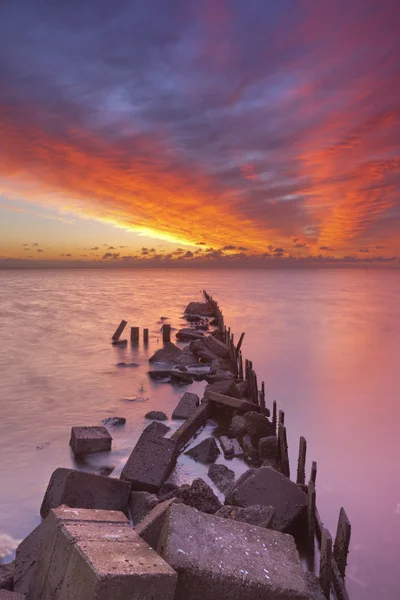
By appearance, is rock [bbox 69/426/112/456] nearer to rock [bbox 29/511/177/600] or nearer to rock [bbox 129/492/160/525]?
rock [bbox 129/492/160/525]

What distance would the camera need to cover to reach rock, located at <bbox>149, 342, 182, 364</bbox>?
67.1ft

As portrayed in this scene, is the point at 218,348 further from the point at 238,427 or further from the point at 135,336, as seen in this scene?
the point at 238,427

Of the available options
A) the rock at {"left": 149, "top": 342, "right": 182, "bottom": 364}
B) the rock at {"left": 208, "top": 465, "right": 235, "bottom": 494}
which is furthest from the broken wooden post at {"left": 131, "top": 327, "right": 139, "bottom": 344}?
the rock at {"left": 208, "top": 465, "right": 235, "bottom": 494}

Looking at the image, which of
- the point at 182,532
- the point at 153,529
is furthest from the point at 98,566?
the point at 153,529

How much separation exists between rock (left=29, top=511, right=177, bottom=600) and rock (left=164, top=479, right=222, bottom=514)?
2341 millimetres

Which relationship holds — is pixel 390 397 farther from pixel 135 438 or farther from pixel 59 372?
pixel 59 372

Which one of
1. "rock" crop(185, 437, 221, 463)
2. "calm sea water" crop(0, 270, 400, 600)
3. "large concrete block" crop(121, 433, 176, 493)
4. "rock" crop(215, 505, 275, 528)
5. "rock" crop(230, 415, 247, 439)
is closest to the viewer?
"rock" crop(215, 505, 275, 528)

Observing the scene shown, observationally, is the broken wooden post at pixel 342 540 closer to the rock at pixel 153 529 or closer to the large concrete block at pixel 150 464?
the rock at pixel 153 529

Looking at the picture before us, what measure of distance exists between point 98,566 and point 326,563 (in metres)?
3.42

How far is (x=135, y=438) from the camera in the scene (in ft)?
38.1

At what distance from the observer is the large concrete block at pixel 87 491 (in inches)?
271

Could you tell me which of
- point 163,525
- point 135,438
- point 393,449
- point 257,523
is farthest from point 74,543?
point 393,449

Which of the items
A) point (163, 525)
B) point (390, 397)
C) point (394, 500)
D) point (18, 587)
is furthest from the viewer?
point (390, 397)

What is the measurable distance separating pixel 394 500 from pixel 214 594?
7044 mm
